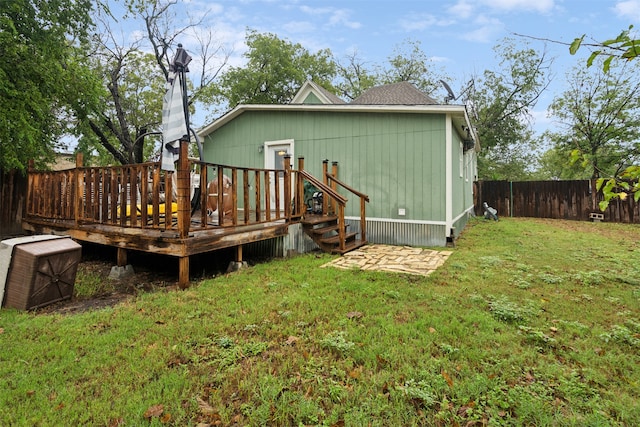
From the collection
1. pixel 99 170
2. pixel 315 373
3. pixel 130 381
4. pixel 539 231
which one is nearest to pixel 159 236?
pixel 99 170

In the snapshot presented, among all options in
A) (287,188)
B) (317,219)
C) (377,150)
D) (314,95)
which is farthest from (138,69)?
(317,219)

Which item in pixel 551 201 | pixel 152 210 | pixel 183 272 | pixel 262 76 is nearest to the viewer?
pixel 183 272

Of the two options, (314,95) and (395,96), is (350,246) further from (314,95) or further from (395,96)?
(314,95)

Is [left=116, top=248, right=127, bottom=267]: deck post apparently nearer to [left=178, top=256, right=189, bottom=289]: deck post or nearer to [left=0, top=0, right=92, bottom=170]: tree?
[left=178, top=256, right=189, bottom=289]: deck post

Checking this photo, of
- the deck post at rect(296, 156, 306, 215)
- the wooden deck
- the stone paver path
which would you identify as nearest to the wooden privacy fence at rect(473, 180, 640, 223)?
the stone paver path

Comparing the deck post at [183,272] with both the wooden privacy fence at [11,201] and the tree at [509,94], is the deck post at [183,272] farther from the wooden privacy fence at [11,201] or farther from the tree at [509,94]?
the tree at [509,94]

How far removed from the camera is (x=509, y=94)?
1972 centimetres

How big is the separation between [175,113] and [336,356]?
11.7ft

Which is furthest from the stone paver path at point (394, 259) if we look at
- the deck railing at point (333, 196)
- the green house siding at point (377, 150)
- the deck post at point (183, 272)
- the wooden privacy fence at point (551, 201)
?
the wooden privacy fence at point (551, 201)

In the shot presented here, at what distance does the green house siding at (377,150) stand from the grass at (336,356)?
307 centimetres

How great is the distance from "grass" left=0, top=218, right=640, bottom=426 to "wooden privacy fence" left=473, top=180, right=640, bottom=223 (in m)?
10.3

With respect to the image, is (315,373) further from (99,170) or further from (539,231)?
(539,231)

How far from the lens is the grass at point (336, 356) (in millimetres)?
1838

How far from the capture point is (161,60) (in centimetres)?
1667
